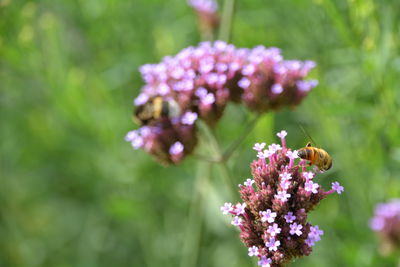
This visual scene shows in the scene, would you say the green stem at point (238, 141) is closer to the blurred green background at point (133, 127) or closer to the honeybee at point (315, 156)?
the blurred green background at point (133, 127)

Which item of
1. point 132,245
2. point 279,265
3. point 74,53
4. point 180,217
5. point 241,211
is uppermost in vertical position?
point 74,53

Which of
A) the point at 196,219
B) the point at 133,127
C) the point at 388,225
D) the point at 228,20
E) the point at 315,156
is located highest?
the point at 228,20

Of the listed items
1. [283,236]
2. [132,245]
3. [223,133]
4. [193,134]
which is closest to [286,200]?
[283,236]

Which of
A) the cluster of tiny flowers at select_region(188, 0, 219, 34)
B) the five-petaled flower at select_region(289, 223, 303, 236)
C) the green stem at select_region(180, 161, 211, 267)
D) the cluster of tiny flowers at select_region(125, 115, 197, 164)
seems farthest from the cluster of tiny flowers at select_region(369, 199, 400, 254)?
the cluster of tiny flowers at select_region(188, 0, 219, 34)

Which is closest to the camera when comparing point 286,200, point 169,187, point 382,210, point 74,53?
point 286,200

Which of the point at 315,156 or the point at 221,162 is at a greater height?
the point at 315,156

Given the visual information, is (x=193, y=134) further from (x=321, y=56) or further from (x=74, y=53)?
(x=74, y=53)

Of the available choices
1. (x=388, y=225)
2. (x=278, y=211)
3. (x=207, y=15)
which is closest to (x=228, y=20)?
(x=207, y=15)

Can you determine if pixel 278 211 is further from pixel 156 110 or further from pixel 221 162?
pixel 156 110
